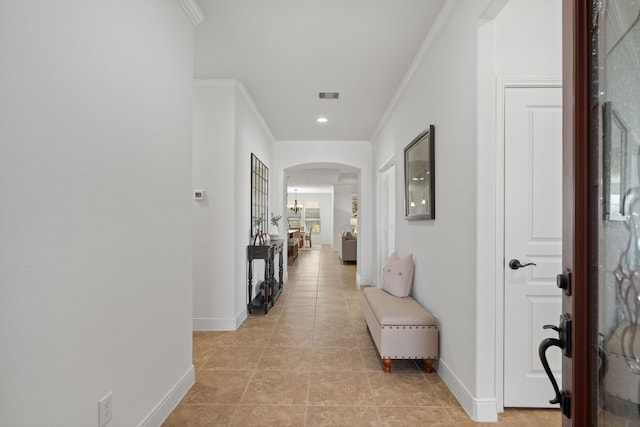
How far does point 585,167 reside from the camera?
0.83 metres

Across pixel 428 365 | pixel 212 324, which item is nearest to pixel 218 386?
Result: pixel 212 324

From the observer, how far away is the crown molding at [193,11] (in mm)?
2192

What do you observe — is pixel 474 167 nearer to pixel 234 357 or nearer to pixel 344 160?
pixel 234 357

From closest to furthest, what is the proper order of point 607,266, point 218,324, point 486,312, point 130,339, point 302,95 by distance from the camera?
point 607,266
point 130,339
point 486,312
point 218,324
point 302,95

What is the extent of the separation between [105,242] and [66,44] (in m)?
0.77

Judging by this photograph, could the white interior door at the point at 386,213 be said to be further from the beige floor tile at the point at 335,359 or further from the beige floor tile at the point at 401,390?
the beige floor tile at the point at 401,390

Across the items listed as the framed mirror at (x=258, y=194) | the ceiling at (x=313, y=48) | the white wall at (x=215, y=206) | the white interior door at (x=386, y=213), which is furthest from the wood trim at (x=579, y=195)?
the white interior door at (x=386, y=213)

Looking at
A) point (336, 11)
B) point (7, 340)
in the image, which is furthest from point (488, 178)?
point (7, 340)

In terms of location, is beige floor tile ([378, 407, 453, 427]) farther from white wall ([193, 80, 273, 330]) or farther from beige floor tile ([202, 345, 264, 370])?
white wall ([193, 80, 273, 330])

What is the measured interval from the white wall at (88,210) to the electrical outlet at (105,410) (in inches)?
1.2

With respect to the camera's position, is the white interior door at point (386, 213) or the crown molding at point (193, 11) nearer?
the crown molding at point (193, 11)

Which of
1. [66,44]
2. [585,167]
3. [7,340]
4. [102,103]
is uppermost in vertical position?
[66,44]

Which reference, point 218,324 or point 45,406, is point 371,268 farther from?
point 45,406

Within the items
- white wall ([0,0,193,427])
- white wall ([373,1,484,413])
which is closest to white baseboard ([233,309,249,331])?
white wall ([0,0,193,427])
